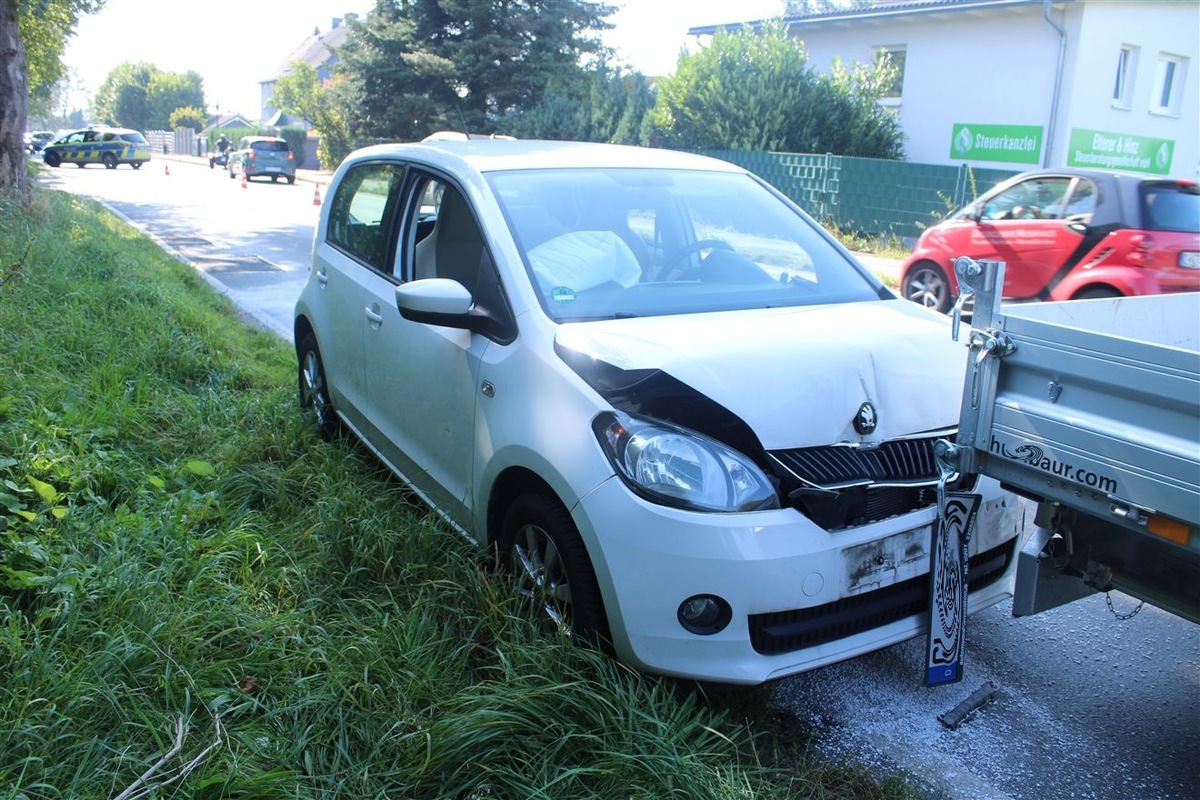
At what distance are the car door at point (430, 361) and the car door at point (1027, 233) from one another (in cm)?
722

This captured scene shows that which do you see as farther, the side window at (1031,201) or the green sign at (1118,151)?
the green sign at (1118,151)

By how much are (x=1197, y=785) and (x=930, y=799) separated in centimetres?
87

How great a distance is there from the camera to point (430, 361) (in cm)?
390

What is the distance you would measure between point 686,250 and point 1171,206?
273 inches

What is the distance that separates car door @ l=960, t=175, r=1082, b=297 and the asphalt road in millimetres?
6432

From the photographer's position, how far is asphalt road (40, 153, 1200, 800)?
294 cm

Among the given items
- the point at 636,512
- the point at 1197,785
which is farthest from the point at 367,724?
the point at 1197,785

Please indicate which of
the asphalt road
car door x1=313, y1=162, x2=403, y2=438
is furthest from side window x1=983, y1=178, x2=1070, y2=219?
car door x1=313, y1=162, x2=403, y2=438

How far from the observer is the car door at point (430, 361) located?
364cm

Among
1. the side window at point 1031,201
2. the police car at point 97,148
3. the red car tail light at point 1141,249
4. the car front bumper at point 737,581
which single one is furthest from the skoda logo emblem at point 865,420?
the police car at point 97,148

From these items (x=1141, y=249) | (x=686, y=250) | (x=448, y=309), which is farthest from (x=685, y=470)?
(x=1141, y=249)

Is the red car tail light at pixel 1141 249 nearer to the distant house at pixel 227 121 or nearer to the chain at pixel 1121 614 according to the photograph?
the chain at pixel 1121 614

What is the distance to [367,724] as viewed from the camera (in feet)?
9.00

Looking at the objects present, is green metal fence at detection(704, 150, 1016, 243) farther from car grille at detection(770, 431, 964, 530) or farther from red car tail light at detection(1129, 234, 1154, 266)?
car grille at detection(770, 431, 964, 530)
